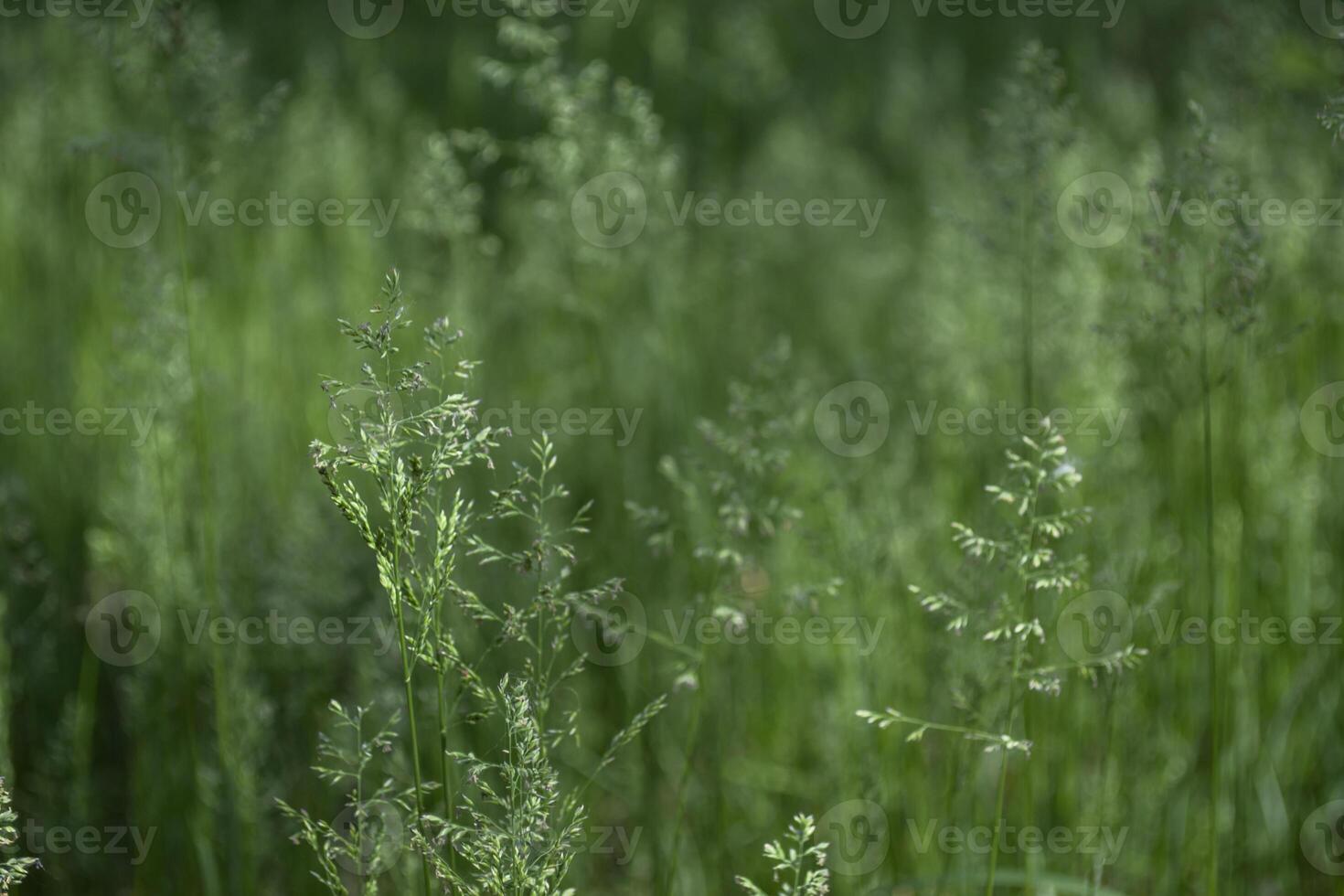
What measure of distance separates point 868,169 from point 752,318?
2517mm

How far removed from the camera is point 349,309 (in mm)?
4434

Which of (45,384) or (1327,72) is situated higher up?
(1327,72)

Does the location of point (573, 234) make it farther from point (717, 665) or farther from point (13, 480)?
point (13, 480)

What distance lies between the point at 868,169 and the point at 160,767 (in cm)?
554

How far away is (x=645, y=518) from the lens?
5.95ft

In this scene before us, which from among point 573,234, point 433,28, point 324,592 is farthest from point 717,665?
point 433,28

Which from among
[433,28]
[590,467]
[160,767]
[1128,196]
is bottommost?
[160,767]

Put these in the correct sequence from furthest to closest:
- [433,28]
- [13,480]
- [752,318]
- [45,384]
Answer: [433,28] < [752,318] < [45,384] < [13,480]

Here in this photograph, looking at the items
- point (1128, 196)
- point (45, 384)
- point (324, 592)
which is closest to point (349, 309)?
point (45, 384)

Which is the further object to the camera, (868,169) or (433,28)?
(433,28)

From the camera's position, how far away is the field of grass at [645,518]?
5.66ft

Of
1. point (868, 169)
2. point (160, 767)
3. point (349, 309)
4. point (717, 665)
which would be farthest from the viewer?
point (868, 169)

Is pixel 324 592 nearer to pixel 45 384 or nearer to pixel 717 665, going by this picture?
pixel 717 665

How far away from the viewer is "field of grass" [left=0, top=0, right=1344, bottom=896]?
173 centimetres
